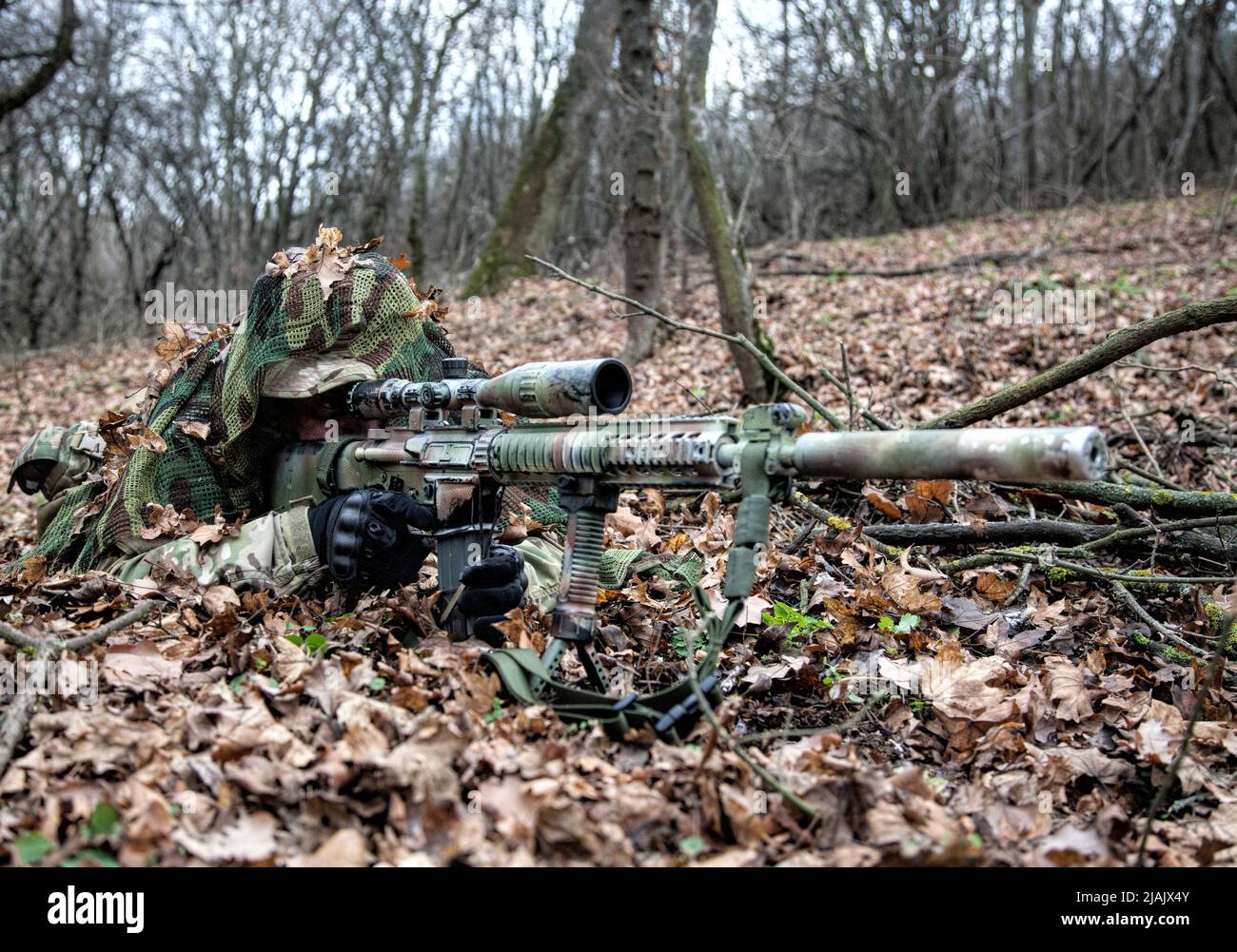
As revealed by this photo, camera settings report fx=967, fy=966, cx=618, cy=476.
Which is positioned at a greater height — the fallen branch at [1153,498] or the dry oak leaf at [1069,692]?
the fallen branch at [1153,498]

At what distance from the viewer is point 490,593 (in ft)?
13.0

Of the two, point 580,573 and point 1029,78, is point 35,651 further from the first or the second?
point 1029,78

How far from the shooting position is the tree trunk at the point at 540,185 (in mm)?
17250

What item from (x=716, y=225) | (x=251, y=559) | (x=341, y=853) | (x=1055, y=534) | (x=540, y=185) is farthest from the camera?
(x=540, y=185)

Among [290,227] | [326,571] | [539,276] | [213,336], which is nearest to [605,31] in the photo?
[539,276]

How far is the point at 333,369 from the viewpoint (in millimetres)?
4645

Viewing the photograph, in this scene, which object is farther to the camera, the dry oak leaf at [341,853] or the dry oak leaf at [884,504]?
the dry oak leaf at [884,504]

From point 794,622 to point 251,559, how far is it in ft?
8.37

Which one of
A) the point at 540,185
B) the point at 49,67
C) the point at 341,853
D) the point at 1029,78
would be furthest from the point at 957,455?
the point at 1029,78

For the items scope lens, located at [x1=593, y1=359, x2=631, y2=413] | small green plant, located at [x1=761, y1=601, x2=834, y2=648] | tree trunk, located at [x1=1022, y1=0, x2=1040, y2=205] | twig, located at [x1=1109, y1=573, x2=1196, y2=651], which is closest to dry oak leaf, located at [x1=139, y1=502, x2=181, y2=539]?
scope lens, located at [x1=593, y1=359, x2=631, y2=413]

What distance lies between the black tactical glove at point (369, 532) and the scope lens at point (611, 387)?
1.09 metres

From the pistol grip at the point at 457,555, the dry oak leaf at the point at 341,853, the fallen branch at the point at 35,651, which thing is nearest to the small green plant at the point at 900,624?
the pistol grip at the point at 457,555

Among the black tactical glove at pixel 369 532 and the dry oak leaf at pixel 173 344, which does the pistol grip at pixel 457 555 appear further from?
the dry oak leaf at pixel 173 344

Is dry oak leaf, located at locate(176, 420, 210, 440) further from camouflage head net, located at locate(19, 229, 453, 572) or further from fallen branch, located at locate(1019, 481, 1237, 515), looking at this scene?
fallen branch, located at locate(1019, 481, 1237, 515)
